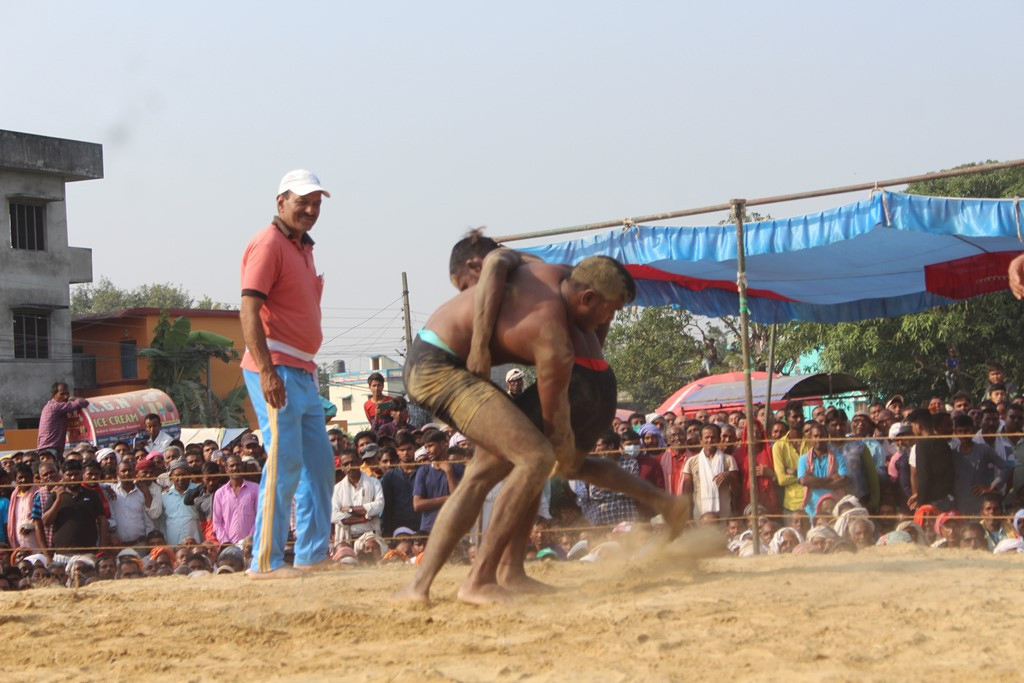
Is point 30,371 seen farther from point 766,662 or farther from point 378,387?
point 766,662

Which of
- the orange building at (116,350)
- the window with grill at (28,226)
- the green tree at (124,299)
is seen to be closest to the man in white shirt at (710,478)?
the window with grill at (28,226)

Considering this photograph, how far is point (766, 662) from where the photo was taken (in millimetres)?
3455

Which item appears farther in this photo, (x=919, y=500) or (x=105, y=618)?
(x=919, y=500)

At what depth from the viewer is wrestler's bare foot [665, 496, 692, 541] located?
5.36 m

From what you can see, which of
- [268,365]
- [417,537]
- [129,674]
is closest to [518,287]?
[268,365]

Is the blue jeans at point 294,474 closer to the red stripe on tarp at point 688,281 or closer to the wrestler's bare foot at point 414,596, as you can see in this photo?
the wrestler's bare foot at point 414,596

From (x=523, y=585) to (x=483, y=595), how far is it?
369 mm

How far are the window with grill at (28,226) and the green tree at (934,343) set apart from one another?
71.6 feet

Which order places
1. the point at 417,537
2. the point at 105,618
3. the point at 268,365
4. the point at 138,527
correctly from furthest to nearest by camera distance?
the point at 138,527
the point at 417,537
the point at 268,365
the point at 105,618

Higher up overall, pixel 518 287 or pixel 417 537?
pixel 518 287

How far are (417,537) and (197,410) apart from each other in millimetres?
29358

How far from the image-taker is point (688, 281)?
12.2 meters

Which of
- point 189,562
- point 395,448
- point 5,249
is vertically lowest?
point 189,562

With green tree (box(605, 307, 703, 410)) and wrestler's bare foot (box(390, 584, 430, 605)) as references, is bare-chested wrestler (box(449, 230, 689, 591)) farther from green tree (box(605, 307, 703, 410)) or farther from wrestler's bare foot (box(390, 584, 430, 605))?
green tree (box(605, 307, 703, 410))
